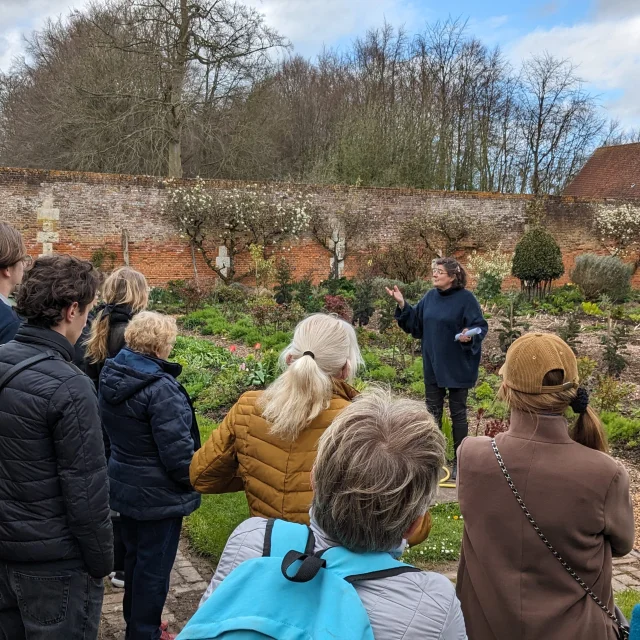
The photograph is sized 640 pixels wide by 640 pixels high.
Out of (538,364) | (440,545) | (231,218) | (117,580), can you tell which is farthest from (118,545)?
(231,218)

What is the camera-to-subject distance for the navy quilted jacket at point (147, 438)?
9.56 feet

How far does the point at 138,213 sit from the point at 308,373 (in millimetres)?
15540

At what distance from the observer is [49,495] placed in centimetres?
229

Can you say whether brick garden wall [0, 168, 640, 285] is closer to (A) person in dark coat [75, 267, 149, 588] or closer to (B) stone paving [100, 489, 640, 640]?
(A) person in dark coat [75, 267, 149, 588]

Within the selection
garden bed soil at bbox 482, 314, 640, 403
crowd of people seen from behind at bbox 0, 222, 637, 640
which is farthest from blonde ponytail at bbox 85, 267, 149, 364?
garden bed soil at bbox 482, 314, 640, 403

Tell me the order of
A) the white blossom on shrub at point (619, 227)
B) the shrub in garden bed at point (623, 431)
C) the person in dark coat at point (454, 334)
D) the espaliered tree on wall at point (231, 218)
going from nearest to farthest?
the person in dark coat at point (454, 334), the shrub in garden bed at point (623, 431), the espaliered tree on wall at point (231, 218), the white blossom on shrub at point (619, 227)

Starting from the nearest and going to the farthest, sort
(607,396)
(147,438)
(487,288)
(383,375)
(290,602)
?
(290,602) < (147,438) < (607,396) < (383,375) < (487,288)

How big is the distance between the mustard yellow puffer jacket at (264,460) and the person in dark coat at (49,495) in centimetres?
40

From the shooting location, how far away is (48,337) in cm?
236

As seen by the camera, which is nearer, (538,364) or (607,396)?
(538,364)

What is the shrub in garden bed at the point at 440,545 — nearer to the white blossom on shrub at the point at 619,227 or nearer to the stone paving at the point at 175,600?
the stone paving at the point at 175,600

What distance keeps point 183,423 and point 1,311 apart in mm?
1062

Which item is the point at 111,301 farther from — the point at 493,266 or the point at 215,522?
the point at 493,266

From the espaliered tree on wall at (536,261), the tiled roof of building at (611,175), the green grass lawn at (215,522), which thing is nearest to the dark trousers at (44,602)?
the green grass lawn at (215,522)
